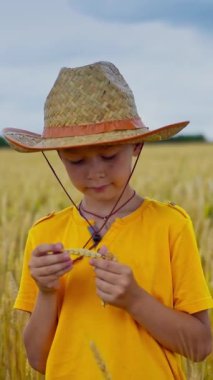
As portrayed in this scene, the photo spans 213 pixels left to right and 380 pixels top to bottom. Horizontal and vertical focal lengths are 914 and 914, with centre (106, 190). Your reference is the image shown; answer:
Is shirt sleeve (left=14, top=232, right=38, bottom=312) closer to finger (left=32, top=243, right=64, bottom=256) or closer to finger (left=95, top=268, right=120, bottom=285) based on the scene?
finger (left=32, top=243, right=64, bottom=256)

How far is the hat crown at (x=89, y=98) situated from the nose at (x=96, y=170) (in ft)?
0.36

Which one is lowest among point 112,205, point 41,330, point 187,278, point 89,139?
point 41,330

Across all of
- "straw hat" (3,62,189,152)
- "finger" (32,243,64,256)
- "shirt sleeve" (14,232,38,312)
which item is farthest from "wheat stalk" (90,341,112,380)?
"straw hat" (3,62,189,152)

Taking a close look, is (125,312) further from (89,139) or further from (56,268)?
(89,139)

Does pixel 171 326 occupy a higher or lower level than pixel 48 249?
lower

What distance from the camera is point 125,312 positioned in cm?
188

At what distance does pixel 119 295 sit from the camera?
5.79ft

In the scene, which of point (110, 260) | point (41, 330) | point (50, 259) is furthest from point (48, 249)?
point (41, 330)

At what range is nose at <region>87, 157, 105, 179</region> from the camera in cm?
184

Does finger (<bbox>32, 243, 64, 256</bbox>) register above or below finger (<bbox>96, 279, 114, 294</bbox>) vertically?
above

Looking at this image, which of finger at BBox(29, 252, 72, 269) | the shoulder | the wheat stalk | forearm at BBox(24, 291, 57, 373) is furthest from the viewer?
the shoulder

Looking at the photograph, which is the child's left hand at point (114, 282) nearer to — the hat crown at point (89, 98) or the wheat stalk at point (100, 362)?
the wheat stalk at point (100, 362)

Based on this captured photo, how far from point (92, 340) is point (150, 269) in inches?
7.4

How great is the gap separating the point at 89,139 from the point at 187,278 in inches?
13.9
